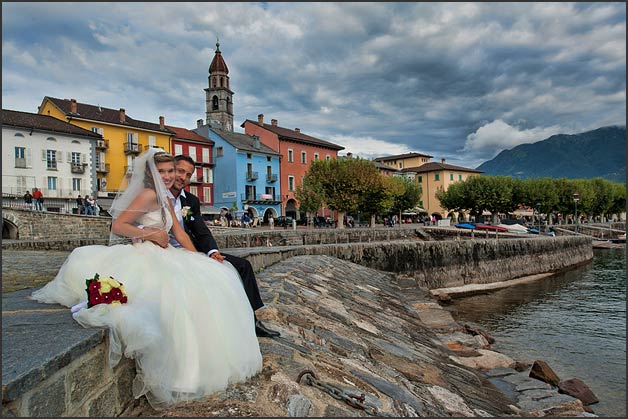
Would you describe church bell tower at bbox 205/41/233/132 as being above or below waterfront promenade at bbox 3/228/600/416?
above

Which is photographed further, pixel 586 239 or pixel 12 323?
pixel 586 239

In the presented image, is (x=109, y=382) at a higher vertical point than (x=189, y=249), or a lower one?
lower

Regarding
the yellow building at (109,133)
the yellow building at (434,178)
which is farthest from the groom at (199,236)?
the yellow building at (434,178)

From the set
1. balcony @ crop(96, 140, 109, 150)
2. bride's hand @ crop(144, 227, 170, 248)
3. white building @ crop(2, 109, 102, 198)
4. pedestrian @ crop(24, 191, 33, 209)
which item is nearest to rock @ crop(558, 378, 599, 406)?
bride's hand @ crop(144, 227, 170, 248)

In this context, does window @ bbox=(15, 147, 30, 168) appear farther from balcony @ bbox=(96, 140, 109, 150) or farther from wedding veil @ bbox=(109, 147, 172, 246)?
wedding veil @ bbox=(109, 147, 172, 246)

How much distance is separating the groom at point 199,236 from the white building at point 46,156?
36.0 m

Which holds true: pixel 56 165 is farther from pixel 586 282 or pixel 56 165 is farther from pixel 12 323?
pixel 586 282

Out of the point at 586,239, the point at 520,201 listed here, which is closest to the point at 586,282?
the point at 586,239

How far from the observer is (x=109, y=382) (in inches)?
100

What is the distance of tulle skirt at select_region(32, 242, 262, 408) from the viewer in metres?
2.68

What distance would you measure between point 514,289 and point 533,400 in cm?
1833

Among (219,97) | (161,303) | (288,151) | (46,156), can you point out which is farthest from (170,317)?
(219,97)

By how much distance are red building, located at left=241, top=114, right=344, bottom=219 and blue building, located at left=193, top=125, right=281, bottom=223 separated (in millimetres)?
1756

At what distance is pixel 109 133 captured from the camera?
4231 cm
